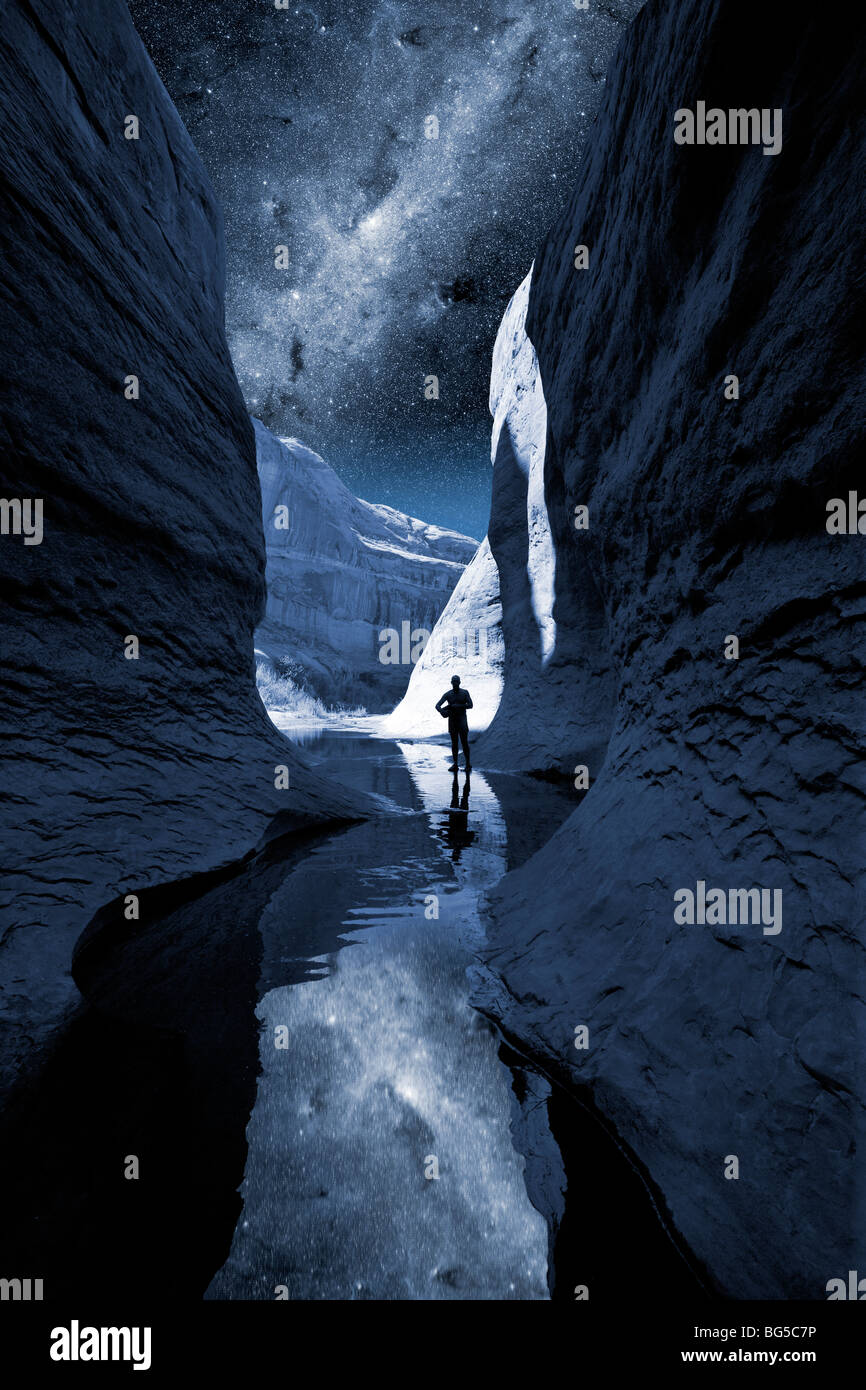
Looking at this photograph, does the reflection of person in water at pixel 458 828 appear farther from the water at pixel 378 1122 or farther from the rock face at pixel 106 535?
the rock face at pixel 106 535

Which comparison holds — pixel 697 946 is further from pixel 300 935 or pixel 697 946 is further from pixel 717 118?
pixel 717 118

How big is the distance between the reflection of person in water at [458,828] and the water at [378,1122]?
1.23 meters

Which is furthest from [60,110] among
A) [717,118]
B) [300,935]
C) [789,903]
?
[789,903]

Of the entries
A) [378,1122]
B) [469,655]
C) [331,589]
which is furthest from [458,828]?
[331,589]

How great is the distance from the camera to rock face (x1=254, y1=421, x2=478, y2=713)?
149 ft

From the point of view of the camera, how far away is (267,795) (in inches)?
195

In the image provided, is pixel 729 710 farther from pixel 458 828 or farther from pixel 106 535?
pixel 106 535

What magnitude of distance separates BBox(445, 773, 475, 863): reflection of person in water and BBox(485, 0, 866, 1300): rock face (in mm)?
1212

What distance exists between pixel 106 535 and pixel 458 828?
13.4 feet

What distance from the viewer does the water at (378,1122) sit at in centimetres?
130

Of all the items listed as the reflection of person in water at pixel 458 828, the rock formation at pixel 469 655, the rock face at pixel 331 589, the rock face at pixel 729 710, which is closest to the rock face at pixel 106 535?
the reflection of person in water at pixel 458 828

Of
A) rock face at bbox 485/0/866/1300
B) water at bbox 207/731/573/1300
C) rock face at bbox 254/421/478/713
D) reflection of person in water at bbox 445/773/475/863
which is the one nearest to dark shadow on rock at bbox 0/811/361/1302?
water at bbox 207/731/573/1300

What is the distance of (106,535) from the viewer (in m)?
4.00
